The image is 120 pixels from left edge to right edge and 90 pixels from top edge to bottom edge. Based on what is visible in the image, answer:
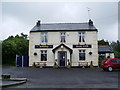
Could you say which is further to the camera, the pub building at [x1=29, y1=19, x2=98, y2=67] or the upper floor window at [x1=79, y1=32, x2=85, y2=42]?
the upper floor window at [x1=79, y1=32, x2=85, y2=42]

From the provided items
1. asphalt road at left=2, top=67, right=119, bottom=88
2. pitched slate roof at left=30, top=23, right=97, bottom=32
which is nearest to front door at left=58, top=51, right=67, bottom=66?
pitched slate roof at left=30, top=23, right=97, bottom=32

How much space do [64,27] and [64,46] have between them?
4.12m

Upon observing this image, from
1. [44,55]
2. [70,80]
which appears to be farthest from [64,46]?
[70,80]

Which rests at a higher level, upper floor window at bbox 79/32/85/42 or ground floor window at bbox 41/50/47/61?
upper floor window at bbox 79/32/85/42

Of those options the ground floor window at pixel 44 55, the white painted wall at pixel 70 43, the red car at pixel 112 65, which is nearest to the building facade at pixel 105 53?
the white painted wall at pixel 70 43

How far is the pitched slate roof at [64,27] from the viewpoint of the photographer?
104 feet

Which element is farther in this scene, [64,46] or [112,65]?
[64,46]

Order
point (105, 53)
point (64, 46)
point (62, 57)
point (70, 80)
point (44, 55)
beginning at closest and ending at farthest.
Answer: point (70, 80)
point (64, 46)
point (62, 57)
point (44, 55)
point (105, 53)

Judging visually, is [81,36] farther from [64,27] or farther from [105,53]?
[105,53]

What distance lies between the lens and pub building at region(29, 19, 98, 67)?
3073 cm

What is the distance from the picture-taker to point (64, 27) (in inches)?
1298

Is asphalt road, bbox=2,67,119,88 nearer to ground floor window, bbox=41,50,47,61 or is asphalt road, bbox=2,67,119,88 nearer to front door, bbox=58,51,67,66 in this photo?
front door, bbox=58,51,67,66

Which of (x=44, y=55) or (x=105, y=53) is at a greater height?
(x=105, y=53)

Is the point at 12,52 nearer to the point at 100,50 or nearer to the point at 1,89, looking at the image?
the point at 100,50
